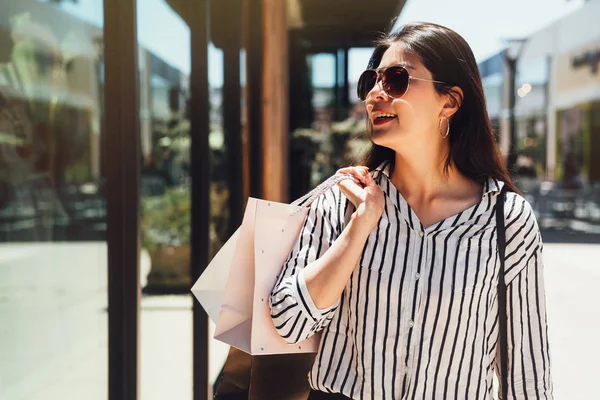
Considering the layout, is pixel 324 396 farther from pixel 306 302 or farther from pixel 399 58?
pixel 399 58

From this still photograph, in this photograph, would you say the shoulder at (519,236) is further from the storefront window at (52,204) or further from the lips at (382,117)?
the storefront window at (52,204)

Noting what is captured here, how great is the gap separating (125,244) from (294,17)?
11.4 metres

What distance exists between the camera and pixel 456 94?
5.44 ft

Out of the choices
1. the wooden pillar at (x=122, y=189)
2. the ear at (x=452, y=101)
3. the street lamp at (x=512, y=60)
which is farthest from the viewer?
the street lamp at (x=512, y=60)

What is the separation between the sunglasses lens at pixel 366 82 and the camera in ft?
5.50

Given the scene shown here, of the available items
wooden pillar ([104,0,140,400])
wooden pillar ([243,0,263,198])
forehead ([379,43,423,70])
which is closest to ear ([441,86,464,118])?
forehead ([379,43,423,70])

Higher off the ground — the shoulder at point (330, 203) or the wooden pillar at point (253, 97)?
the wooden pillar at point (253, 97)

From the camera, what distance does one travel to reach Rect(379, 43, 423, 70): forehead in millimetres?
1590

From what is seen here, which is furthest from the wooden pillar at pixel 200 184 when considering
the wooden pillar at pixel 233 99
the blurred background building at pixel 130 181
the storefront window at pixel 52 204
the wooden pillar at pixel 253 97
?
the wooden pillar at pixel 253 97

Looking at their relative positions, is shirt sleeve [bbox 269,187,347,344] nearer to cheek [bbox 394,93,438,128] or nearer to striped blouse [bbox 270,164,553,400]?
striped blouse [bbox 270,164,553,400]

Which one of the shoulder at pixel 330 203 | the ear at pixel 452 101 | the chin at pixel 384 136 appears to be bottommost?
the shoulder at pixel 330 203

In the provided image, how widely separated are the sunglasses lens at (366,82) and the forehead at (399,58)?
0.04 m

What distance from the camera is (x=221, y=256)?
158 centimetres

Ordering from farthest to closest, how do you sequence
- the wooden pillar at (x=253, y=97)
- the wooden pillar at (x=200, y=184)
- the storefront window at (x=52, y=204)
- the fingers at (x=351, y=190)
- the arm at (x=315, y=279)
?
the wooden pillar at (x=253, y=97) → the wooden pillar at (x=200, y=184) → the storefront window at (x=52, y=204) → the fingers at (x=351, y=190) → the arm at (x=315, y=279)
